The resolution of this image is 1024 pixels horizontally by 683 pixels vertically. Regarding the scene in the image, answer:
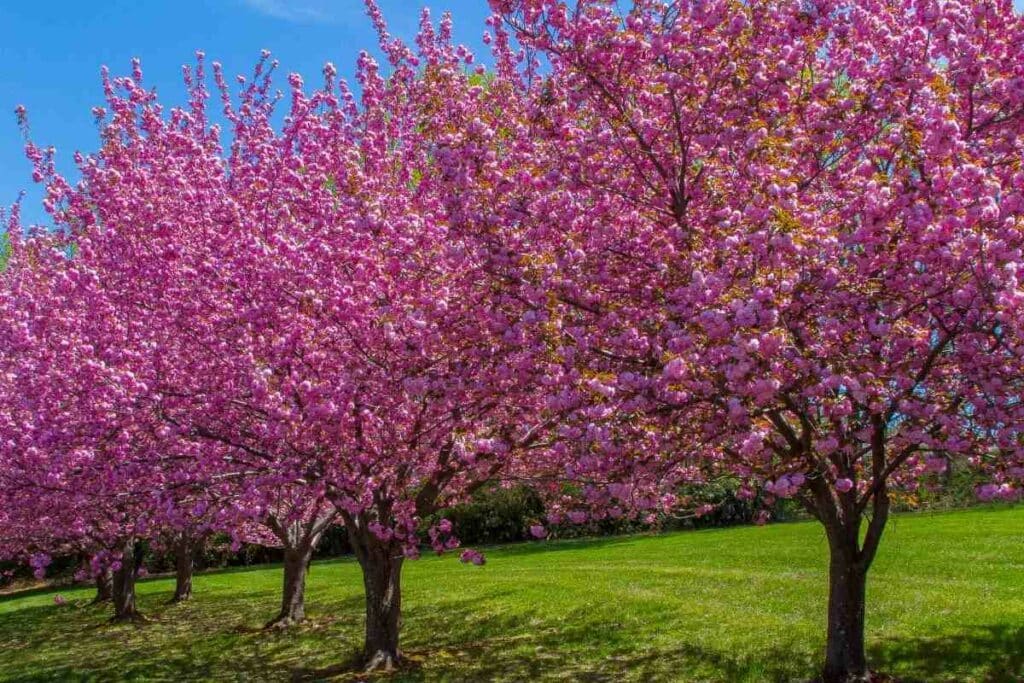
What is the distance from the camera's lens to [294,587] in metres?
18.3

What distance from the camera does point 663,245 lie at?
859cm

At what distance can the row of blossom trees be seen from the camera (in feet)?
23.6

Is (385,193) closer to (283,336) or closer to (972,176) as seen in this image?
(283,336)

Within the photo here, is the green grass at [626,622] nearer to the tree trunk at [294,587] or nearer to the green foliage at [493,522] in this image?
the tree trunk at [294,587]

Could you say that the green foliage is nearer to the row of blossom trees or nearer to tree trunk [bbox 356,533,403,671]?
tree trunk [bbox 356,533,403,671]

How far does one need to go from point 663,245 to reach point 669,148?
1242 mm

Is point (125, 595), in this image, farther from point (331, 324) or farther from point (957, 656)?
point (957, 656)

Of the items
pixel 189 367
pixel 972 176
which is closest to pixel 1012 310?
pixel 972 176

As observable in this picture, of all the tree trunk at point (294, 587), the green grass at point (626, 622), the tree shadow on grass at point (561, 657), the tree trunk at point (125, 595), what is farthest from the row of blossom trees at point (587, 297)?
the tree trunk at point (125, 595)

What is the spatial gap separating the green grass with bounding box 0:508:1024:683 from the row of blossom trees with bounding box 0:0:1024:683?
1.71 metres

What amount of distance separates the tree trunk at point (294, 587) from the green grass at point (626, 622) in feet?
1.46

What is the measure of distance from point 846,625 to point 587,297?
187 inches

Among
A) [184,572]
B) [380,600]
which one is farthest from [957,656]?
[184,572]

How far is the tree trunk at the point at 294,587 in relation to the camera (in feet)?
58.5
